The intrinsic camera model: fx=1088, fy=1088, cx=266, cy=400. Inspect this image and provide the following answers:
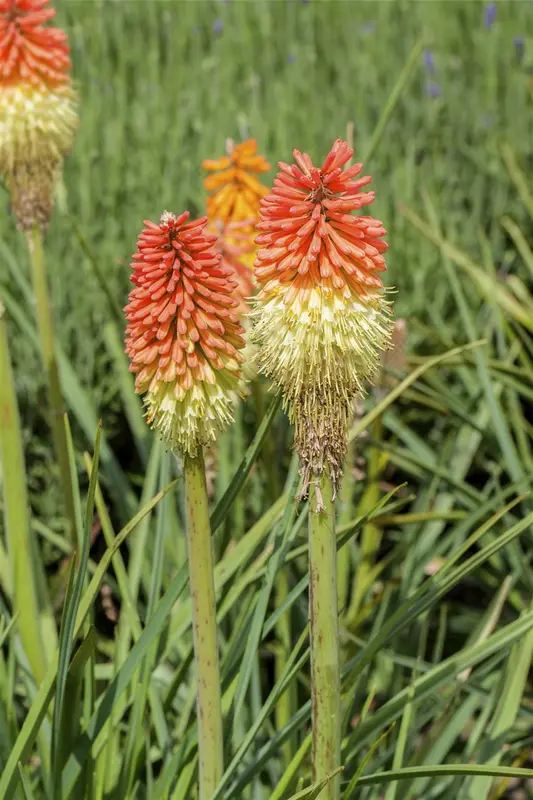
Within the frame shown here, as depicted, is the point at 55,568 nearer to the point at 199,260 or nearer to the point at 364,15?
the point at 199,260

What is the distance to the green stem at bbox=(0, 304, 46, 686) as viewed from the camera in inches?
62.1

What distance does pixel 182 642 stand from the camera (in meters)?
2.24

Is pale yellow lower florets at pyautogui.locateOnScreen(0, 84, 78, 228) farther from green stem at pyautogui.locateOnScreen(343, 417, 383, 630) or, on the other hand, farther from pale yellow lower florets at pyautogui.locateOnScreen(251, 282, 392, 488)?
pale yellow lower florets at pyautogui.locateOnScreen(251, 282, 392, 488)

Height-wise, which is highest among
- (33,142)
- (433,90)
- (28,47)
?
(433,90)

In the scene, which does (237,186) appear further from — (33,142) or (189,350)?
(189,350)

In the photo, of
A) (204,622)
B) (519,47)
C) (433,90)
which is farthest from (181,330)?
(519,47)

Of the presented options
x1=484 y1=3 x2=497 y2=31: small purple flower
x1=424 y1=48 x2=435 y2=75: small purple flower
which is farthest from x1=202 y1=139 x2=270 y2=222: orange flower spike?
x1=484 y1=3 x2=497 y2=31: small purple flower

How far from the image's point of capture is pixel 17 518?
164cm

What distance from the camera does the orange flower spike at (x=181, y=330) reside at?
1.21m

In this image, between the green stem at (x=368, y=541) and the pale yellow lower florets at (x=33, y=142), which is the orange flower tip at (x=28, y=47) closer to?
the pale yellow lower florets at (x=33, y=142)

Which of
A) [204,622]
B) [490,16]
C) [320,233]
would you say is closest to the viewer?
[320,233]

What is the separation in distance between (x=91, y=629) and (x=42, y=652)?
0.35 meters

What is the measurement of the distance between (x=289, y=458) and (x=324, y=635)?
168 centimetres

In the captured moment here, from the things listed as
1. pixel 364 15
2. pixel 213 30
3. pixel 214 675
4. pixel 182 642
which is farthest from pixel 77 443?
pixel 364 15
